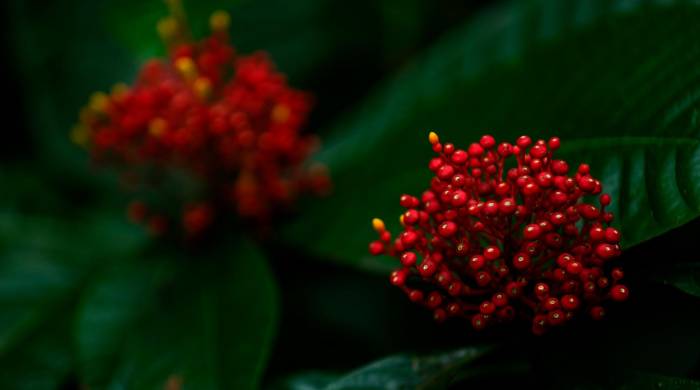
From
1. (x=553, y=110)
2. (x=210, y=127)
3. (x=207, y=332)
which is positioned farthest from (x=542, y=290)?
(x=210, y=127)

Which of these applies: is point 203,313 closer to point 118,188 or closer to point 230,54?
point 230,54

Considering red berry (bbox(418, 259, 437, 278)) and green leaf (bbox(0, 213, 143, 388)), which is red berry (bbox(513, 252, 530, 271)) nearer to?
red berry (bbox(418, 259, 437, 278))

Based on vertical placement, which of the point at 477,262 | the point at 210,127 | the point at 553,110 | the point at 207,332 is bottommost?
the point at 477,262

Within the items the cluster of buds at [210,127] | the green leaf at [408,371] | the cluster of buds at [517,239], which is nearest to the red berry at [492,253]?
the cluster of buds at [517,239]

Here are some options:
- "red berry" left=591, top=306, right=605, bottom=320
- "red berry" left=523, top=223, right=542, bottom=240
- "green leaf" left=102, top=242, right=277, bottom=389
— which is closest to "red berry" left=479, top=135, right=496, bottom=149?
"red berry" left=523, top=223, right=542, bottom=240

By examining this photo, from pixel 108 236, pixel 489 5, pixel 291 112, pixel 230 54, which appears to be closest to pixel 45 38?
pixel 108 236

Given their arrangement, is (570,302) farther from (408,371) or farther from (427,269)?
(408,371)
